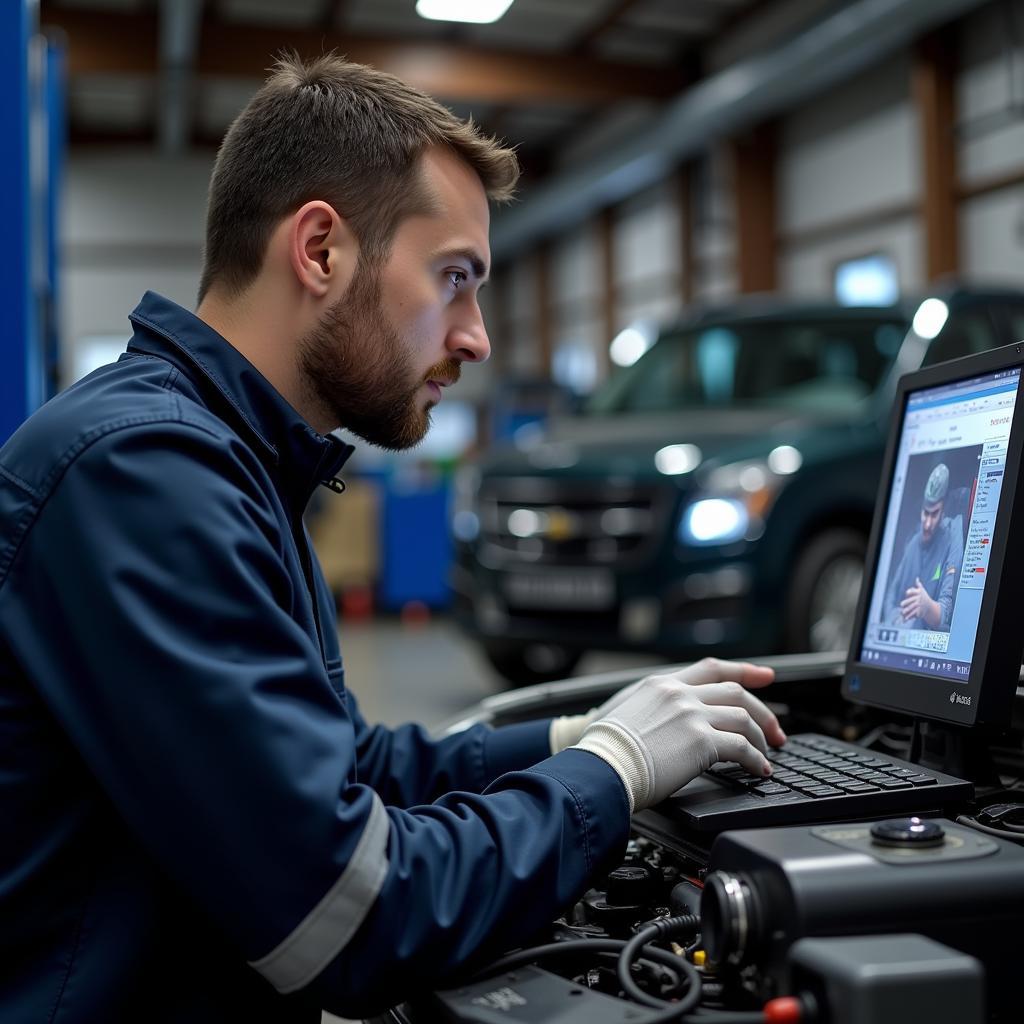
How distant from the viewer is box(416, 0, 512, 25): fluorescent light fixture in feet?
30.3

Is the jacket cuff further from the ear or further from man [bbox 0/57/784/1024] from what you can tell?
the ear

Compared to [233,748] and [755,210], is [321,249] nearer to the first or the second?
[233,748]

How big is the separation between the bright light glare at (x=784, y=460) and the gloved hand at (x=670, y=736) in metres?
3.12

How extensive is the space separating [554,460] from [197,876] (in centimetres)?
391

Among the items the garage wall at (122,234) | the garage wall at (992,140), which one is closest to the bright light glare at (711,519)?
the garage wall at (992,140)

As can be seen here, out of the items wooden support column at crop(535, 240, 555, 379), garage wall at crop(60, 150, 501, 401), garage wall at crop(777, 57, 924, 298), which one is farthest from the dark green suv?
garage wall at crop(60, 150, 501, 401)

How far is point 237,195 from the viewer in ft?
3.95

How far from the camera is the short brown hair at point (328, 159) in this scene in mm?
1150

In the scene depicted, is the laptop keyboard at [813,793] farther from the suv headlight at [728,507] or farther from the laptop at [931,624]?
the suv headlight at [728,507]

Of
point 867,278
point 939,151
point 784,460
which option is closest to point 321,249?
point 784,460

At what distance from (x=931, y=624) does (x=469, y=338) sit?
0.55 m

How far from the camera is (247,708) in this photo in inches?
Result: 33.0

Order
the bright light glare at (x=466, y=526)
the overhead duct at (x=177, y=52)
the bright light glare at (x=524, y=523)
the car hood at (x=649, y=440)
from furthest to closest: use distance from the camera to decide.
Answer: the overhead duct at (x=177, y=52)
the bright light glare at (x=466, y=526)
the bright light glare at (x=524, y=523)
the car hood at (x=649, y=440)

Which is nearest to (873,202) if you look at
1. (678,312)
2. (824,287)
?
(824,287)
